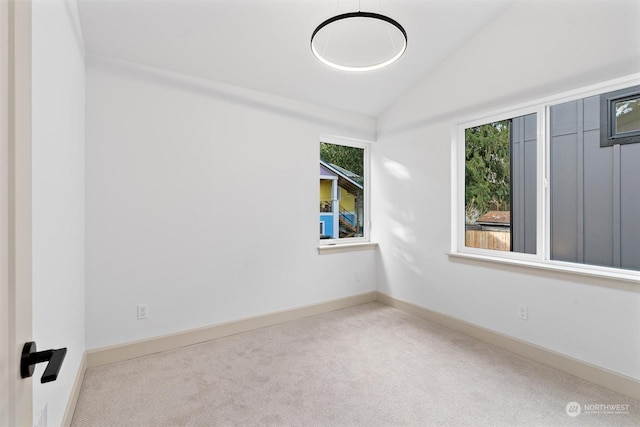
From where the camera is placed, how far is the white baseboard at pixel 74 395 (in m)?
1.81

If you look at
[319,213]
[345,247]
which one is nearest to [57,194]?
[319,213]

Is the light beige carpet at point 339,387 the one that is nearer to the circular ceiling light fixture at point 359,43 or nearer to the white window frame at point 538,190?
the white window frame at point 538,190

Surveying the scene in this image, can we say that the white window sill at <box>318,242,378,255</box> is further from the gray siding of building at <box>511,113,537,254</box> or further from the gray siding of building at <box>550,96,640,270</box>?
the gray siding of building at <box>550,96,640,270</box>

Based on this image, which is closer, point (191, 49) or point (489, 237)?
point (191, 49)

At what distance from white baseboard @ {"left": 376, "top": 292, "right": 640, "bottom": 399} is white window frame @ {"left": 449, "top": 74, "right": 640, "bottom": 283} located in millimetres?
666

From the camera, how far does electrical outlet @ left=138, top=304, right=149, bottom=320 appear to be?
106 inches

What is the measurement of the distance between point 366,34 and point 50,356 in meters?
2.82

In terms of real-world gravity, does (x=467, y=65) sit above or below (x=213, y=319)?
above

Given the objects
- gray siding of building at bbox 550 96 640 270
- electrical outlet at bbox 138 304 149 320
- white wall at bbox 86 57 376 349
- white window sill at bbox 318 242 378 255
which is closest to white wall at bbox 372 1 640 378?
white window sill at bbox 318 242 378 255

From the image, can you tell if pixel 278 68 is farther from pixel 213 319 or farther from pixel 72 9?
pixel 213 319

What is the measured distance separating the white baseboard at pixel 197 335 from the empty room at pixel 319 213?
2cm

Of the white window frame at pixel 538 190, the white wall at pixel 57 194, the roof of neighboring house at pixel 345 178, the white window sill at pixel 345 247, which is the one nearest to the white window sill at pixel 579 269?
the white window frame at pixel 538 190

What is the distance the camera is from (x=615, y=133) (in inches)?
95.8

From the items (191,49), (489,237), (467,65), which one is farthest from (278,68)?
(489,237)
